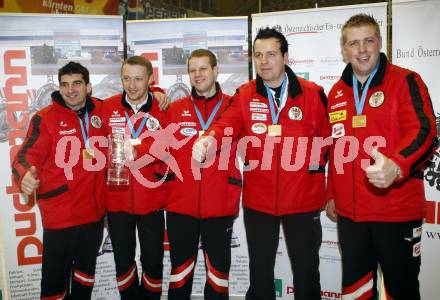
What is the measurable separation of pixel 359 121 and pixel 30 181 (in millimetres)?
2097

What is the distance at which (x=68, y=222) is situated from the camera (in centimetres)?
272

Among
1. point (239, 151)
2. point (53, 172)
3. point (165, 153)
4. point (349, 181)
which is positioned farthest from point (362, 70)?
point (53, 172)

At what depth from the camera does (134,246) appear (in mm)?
2967

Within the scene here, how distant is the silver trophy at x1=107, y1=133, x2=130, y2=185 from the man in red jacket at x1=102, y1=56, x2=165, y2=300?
0.10ft

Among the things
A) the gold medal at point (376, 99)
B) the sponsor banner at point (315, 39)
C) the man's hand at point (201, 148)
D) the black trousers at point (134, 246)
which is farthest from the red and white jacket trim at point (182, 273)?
the sponsor banner at point (315, 39)

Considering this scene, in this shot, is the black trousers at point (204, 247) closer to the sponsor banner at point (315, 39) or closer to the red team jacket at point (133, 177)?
the red team jacket at point (133, 177)

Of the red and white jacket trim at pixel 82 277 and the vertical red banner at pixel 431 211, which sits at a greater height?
the vertical red banner at pixel 431 211

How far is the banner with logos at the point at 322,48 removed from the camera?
3.23 meters

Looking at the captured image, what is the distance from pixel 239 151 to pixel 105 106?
113 centimetres

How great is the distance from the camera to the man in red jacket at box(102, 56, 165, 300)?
2.86m

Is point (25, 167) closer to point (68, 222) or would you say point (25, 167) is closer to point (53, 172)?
point (53, 172)

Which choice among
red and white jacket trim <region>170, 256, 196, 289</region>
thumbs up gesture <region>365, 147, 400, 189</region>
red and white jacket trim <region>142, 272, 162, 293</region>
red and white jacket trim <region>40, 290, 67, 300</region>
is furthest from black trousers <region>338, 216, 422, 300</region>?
red and white jacket trim <region>40, 290, 67, 300</region>

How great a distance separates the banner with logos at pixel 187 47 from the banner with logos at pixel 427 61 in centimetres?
130

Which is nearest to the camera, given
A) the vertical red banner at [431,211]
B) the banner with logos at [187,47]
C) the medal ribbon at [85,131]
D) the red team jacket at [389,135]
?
the red team jacket at [389,135]
